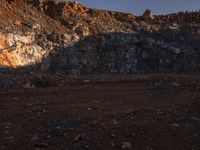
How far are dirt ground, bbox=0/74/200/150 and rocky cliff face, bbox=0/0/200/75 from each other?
7.78 m

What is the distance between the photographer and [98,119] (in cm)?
1030

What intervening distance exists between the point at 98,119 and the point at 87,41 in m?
16.7

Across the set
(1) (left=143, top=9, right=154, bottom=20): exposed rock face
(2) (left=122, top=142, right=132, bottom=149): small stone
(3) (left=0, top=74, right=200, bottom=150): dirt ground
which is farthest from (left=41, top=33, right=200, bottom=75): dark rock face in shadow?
(2) (left=122, top=142, right=132, bottom=149): small stone

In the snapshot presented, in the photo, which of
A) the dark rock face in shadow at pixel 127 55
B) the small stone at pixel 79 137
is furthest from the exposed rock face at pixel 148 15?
the small stone at pixel 79 137

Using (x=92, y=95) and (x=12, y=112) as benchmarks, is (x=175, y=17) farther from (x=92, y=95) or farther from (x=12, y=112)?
(x=12, y=112)

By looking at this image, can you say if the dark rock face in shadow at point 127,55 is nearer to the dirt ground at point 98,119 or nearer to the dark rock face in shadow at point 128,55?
the dark rock face in shadow at point 128,55

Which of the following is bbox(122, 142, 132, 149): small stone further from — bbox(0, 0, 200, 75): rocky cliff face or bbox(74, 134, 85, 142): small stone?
bbox(0, 0, 200, 75): rocky cliff face

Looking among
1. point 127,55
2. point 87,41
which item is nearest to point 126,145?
point 127,55

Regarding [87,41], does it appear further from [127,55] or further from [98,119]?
[98,119]

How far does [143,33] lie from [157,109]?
56.3 ft

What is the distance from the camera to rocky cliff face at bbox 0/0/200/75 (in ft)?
77.7

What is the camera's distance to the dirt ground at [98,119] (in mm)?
8641

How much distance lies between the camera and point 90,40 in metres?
26.8

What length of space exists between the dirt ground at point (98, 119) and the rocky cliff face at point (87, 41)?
25.5 feet
